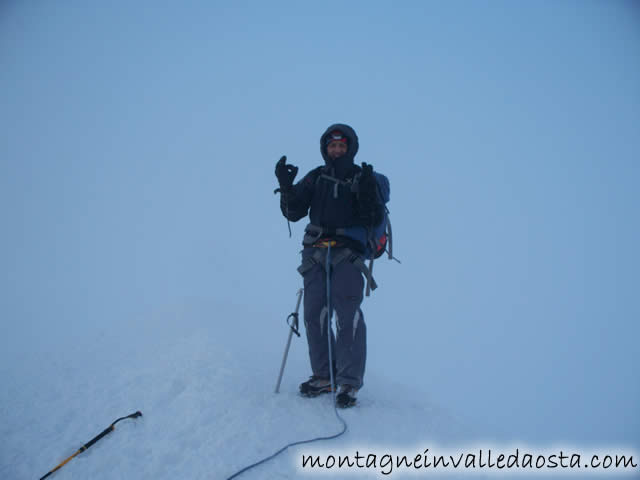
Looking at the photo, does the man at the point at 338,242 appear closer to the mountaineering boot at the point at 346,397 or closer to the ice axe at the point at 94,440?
the mountaineering boot at the point at 346,397

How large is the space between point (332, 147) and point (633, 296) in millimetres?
205287

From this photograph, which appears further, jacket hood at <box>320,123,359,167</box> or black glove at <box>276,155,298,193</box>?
jacket hood at <box>320,123,359,167</box>

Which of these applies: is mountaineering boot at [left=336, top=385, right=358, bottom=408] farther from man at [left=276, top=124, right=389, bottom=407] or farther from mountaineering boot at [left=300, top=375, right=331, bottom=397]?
mountaineering boot at [left=300, top=375, right=331, bottom=397]

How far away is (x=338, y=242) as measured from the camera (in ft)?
14.1

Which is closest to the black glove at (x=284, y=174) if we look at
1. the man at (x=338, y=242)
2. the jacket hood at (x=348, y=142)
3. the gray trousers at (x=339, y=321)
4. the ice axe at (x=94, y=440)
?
the man at (x=338, y=242)

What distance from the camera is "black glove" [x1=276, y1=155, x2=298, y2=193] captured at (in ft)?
14.0

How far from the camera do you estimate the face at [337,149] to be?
4.49 metres

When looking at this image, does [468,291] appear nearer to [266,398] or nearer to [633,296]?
[633,296]

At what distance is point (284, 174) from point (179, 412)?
2.65 metres

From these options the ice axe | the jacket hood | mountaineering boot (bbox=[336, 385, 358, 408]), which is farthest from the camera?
the jacket hood

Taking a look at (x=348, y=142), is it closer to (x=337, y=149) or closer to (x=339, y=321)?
(x=337, y=149)

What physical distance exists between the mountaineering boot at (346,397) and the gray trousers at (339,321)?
0.05 meters

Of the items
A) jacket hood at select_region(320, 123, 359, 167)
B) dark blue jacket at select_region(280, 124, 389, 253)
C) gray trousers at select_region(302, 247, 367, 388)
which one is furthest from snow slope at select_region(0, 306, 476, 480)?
jacket hood at select_region(320, 123, 359, 167)

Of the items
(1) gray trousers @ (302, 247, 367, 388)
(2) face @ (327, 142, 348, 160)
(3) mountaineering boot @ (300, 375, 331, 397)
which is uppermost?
(2) face @ (327, 142, 348, 160)
